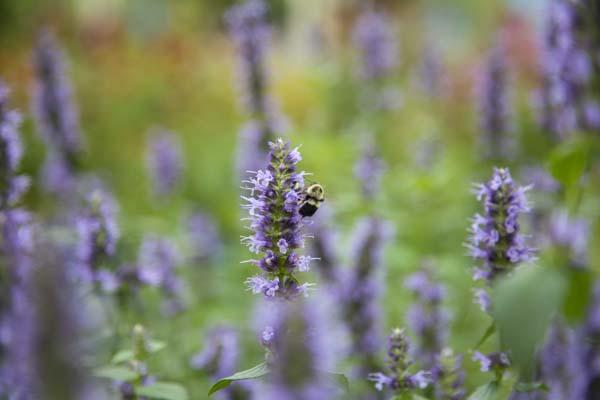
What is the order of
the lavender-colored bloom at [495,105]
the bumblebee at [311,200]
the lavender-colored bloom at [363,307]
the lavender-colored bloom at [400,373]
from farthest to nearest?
the lavender-colored bloom at [495,105] → the lavender-colored bloom at [363,307] → the bumblebee at [311,200] → the lavender-colored bloom at [400,373]

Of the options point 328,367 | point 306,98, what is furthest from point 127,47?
point 328,367

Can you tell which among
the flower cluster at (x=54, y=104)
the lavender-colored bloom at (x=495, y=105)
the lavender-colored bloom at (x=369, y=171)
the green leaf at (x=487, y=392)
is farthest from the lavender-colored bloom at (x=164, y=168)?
the green leaf at (x=487, y=392)

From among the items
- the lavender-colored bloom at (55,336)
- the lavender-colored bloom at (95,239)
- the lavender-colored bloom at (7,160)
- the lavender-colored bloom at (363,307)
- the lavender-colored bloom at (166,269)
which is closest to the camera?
the lavender-colored bloom at (55,336)

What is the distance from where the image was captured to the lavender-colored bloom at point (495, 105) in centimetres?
495

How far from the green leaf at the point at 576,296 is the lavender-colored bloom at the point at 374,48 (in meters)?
5.06

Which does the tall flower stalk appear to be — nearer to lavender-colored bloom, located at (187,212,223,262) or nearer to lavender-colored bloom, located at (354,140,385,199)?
lavender-colored bloom, located at (354,140,385,199)

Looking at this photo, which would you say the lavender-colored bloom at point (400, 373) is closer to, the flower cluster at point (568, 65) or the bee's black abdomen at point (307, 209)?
the bee's black abdomen at point (307, 209)

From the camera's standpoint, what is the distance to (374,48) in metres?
6.26

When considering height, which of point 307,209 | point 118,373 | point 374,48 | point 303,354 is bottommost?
point 303,354

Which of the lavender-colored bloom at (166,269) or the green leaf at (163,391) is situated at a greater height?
the lavender-colored bloom at (166,269)

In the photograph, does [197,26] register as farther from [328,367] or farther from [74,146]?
[328,367]

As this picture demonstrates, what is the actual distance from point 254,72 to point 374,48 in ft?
5.96

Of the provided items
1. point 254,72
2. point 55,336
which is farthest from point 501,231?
point 254,72

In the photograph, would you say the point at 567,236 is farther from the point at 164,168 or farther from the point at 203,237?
the point at 164,168
